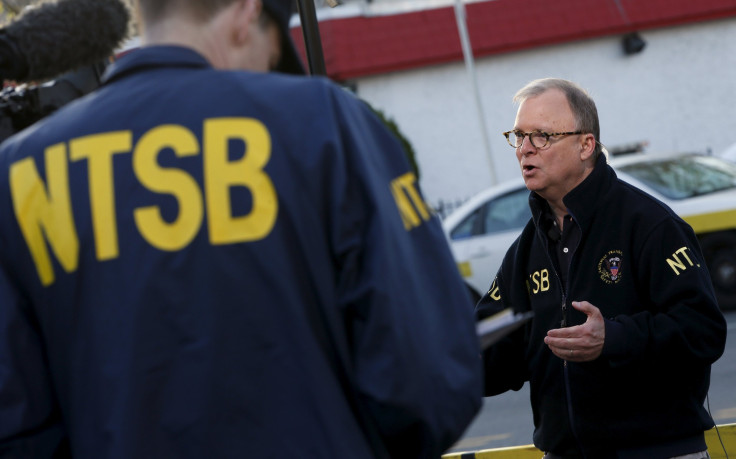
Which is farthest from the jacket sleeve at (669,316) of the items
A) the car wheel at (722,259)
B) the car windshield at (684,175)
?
the car wheel at (722,259)

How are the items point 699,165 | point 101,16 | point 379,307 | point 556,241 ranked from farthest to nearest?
point 699,165, point 556,241, point 101,16, point 379,307

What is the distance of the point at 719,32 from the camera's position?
72.9 feet

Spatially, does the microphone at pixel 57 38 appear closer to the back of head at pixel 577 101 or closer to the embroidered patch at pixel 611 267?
the back of head at pixel 577 101

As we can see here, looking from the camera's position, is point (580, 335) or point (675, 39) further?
point (675, 39)

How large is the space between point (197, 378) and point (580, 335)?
135cm

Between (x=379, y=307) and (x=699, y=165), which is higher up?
(x=379, y=307)

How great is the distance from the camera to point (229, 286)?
1.61 meters

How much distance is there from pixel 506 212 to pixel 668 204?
182 cm

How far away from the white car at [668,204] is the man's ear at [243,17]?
28.0ft

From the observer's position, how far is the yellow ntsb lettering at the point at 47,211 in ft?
5.50

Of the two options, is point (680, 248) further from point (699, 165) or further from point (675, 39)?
point (675, 39)

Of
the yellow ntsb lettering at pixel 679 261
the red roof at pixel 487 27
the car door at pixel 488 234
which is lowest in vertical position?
the car door at pixel 488 234

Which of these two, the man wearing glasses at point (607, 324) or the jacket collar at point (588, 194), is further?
the jacket collar at point (588, 194)

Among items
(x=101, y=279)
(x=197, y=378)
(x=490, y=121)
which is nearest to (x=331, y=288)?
(x=197, y=378)
